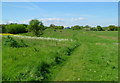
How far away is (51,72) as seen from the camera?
8594 millimetres

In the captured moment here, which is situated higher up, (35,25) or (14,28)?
(14,28)

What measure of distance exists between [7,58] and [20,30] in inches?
2415

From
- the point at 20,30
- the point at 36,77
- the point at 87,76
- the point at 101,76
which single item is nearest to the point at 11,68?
the point at 36,77

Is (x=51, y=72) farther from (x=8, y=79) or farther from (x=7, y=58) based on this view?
(x=7, y=58)

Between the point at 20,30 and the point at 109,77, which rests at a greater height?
the point at 20,30

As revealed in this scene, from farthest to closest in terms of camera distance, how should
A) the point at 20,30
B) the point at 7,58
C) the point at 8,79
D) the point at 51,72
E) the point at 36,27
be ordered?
the point at 20,30 → the point at 36,27 → the point at 7,58 → the point at 51,72 → the point at 8,79

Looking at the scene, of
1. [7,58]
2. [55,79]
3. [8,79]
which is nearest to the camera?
[8,79]

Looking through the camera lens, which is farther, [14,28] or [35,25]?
[14,28]

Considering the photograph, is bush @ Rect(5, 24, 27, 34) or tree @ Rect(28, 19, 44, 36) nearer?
tree @ Rect(28, 19, 44, 36)

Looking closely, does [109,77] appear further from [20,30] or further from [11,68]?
[20,30]

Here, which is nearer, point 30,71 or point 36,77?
point 36,77

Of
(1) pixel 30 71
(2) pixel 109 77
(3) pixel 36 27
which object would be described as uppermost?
(3) pixel 36 27

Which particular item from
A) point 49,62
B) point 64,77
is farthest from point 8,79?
point 49,62

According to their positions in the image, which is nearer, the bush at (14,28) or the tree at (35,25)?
the tree at (35,25)
